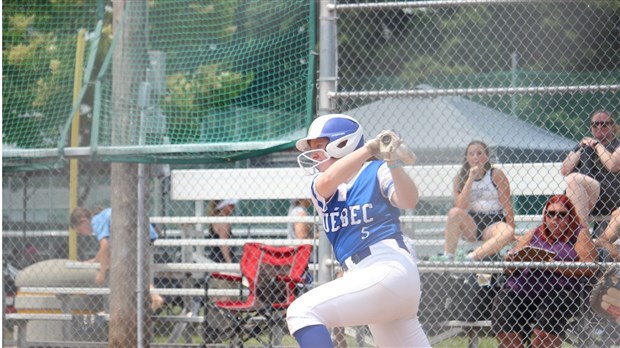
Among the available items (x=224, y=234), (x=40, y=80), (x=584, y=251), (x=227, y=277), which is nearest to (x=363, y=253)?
(x=584, y=251)

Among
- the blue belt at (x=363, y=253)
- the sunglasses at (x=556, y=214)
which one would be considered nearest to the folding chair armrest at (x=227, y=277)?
the sunglasses at (x=556, y=214)

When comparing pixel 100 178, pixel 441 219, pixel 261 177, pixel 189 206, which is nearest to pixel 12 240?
pixel 189 206

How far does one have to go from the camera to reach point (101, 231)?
9.20 metres

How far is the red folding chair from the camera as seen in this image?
7902 millimetres

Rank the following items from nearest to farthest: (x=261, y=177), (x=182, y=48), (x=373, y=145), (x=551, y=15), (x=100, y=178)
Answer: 1. (x=373, y=145)
2. (x=182, y=48)
3. (x=261, y=177)
4. (x=551, y=15)
5. (x=100, y=178)

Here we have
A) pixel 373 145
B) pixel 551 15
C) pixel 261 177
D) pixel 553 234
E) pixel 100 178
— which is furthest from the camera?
pixel 100 178

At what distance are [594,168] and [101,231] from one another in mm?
4570

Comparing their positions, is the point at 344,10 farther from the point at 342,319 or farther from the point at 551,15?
Answer: the point at 551,15

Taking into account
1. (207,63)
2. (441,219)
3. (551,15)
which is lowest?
(441,219)

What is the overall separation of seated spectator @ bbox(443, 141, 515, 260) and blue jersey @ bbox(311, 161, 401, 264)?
2.16 meters

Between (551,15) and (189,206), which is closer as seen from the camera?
(551,15)

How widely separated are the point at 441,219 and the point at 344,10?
171 cm

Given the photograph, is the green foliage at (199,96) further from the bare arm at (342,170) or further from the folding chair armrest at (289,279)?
the bare arm at (342,170)

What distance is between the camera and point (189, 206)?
11727mm
